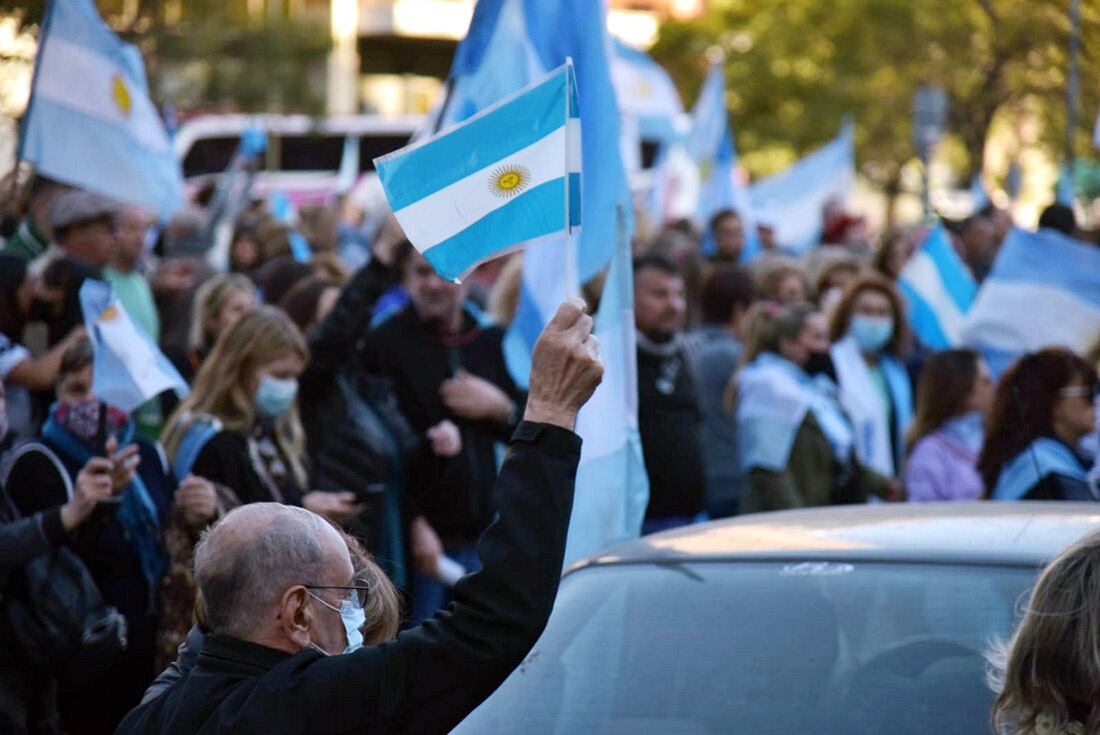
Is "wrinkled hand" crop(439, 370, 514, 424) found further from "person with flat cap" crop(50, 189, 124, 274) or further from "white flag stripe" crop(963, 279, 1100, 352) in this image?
"white flag stripe" crop(963, 279, 1100, 352)

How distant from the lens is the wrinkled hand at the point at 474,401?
6789mm

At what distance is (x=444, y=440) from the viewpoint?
21.9 ft

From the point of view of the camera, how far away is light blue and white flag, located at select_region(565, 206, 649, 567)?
17.9 ft

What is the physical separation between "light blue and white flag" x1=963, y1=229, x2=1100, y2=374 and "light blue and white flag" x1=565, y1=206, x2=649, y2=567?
3.58m

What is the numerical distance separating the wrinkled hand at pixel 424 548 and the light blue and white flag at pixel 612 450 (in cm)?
118

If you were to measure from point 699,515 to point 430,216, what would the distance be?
4506mm

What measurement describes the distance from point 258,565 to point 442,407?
156 inches

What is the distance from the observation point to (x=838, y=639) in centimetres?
377

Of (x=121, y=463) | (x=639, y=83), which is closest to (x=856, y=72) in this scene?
(x=639, y=83)

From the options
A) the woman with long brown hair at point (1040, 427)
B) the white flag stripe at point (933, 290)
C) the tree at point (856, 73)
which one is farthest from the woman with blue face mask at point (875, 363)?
the tree at point (856, 73)

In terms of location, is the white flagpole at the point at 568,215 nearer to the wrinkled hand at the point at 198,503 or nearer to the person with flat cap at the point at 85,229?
the wrinkled hand at the point at 198,503

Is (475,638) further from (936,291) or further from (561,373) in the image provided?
(936,291)

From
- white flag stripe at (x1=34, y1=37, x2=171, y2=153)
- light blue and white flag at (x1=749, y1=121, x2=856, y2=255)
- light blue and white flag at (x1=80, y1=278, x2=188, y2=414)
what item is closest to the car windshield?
light blue and white flag at (x1=80, y1=278, x2=188, y2=414)

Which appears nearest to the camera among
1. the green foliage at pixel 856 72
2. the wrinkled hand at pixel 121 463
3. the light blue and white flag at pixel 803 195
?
the wrinkled hand at pixel 121 463
